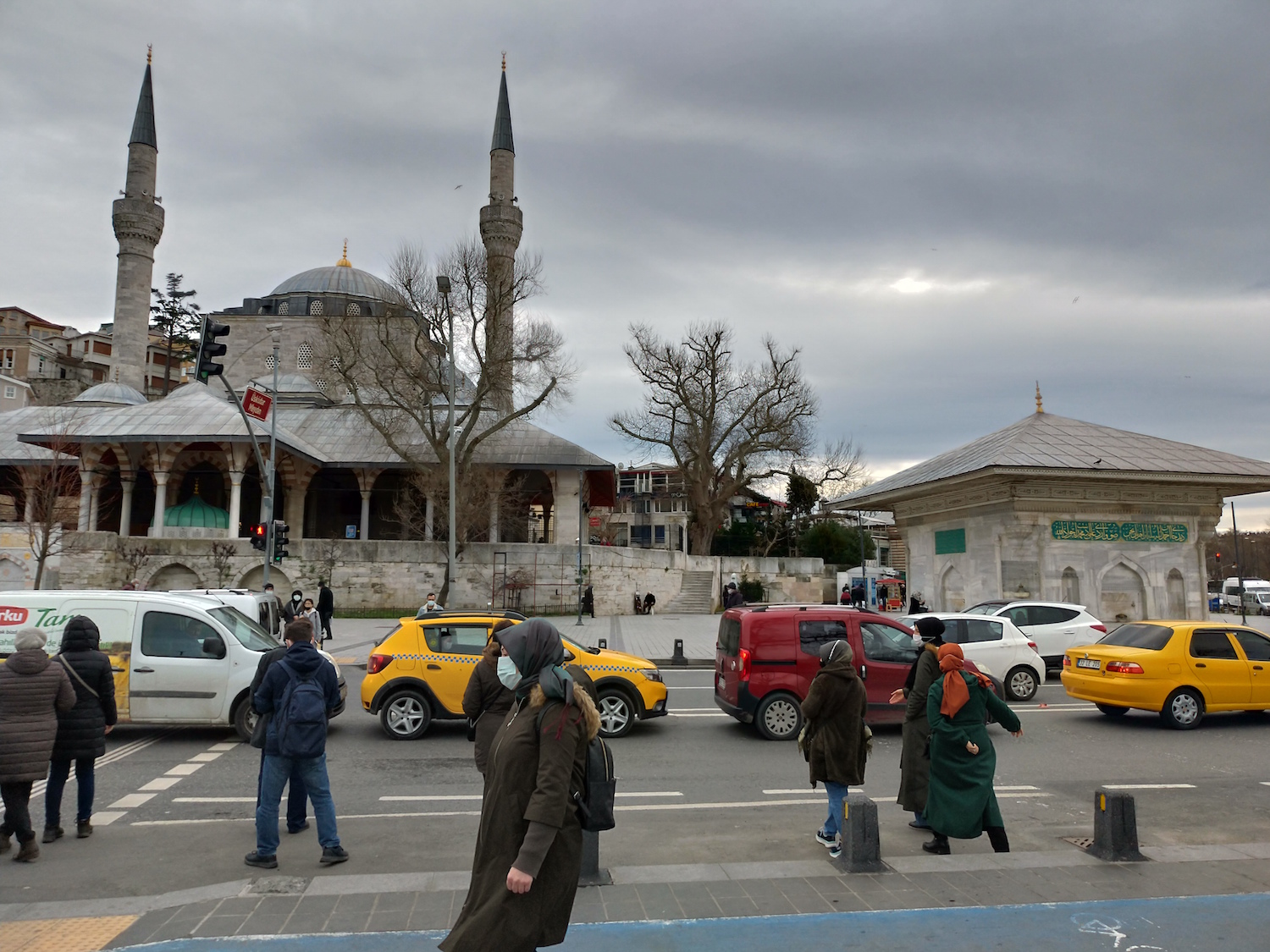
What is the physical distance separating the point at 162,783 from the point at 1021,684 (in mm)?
12552

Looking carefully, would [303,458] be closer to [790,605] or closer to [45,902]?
[790,605]

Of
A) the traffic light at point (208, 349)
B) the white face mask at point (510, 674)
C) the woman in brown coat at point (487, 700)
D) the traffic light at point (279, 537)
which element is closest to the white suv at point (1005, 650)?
the woman in brown coat at point (487, 700)

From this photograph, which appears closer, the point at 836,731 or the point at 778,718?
the point at 836,731

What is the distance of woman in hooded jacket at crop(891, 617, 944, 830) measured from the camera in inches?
242

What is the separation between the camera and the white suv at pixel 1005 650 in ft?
45.3

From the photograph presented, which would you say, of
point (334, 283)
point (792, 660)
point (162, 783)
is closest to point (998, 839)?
point (792, 660)

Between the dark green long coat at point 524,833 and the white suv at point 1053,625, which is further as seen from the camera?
the white suv at point 1053,625

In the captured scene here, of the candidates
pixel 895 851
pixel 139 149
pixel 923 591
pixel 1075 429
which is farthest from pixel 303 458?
pixel 895 851

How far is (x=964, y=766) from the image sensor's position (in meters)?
5.79

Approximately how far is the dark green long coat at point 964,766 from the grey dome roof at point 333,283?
204 feet

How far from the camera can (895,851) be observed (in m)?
6.10

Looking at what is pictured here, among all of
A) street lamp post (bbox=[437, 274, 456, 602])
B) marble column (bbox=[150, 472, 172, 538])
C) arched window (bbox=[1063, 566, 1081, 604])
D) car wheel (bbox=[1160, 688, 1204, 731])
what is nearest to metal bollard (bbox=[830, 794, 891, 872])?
car wheel (bbox=[1160, 688, 1204, 731])

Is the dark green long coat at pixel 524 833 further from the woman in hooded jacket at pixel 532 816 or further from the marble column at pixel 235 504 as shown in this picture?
the marble column at pixel 235 504

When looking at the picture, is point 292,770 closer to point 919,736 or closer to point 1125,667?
point 919,736
